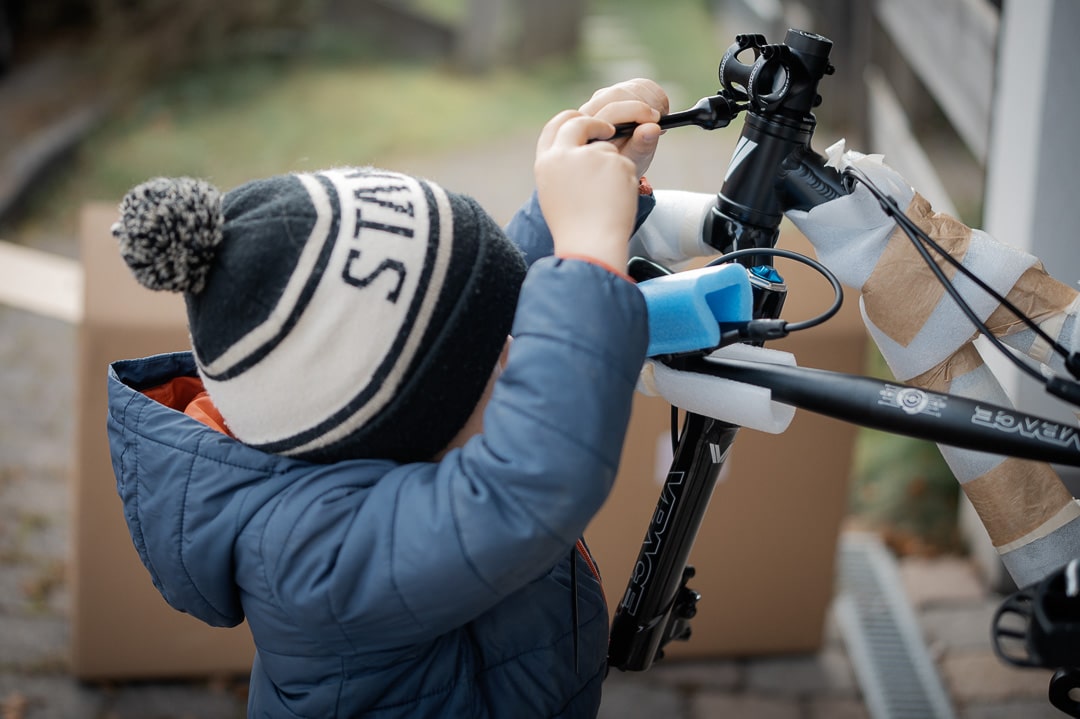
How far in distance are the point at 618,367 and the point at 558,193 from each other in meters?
0.15

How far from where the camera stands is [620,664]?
43.8 inches

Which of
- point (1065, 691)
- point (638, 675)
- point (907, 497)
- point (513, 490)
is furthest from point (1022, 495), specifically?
point (907, 497)

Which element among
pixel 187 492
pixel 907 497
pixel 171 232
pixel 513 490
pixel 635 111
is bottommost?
pixel 907 497

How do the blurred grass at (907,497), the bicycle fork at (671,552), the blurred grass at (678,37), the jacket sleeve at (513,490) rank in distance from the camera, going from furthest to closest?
the blurred grass at (678,37)
the blurred grass at (907,497)
the bicycle fork at (671,552)
the jacket sleeve at (513,490)

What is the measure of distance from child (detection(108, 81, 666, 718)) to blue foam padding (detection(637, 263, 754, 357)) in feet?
0.13

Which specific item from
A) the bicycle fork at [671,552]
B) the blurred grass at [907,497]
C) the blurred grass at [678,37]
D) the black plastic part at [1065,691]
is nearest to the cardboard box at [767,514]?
the blurred grass at [907,497]

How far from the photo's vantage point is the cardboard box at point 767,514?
183 cm

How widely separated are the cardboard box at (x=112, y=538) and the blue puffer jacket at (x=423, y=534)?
71 cm

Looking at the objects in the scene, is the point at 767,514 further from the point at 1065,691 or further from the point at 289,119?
the point at 289,119

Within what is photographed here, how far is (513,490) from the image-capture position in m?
0.78

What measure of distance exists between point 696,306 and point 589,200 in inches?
4.7

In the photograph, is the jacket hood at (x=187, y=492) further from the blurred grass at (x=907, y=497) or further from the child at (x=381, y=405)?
the blurred grass at (x=907, y=497)

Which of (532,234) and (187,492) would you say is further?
(532,234)

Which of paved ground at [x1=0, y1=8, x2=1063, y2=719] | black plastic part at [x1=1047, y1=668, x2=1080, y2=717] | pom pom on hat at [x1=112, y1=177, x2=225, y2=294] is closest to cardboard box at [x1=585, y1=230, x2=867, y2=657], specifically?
paved ground at [x1=0, y1=8, x2=1063, y2=719]
